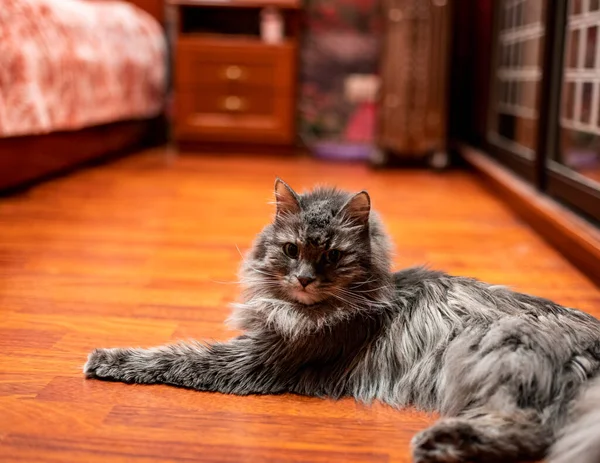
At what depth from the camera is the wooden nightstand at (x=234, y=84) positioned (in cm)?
488

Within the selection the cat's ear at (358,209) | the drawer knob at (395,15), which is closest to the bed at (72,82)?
the drawer knob at (395,15)

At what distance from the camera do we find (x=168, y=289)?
1993 mm

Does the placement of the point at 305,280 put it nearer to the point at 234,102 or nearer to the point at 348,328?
the point at 348,328

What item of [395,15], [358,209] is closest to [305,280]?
[358,209]

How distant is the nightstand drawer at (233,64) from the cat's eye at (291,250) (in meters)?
3.69

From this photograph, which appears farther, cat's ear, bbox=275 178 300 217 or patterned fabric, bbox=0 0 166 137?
patterned fabric, bbox=0 0 166 137

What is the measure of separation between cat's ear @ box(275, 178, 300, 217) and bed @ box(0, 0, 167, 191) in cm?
179

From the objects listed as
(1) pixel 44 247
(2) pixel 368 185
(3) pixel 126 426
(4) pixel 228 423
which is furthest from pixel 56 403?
(2) pixel 368 185

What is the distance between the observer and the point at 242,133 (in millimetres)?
4961

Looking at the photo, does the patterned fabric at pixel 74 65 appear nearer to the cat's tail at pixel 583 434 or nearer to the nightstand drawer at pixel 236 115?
the nightstand drawer at pixel 236 115

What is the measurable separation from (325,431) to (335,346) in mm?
193

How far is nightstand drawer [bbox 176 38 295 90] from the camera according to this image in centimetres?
486

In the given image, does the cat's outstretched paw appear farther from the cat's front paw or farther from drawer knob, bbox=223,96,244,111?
drawer knob, bbox=223,96,244,111

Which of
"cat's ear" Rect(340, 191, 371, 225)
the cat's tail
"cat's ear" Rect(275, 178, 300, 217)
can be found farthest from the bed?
the cat's tail
